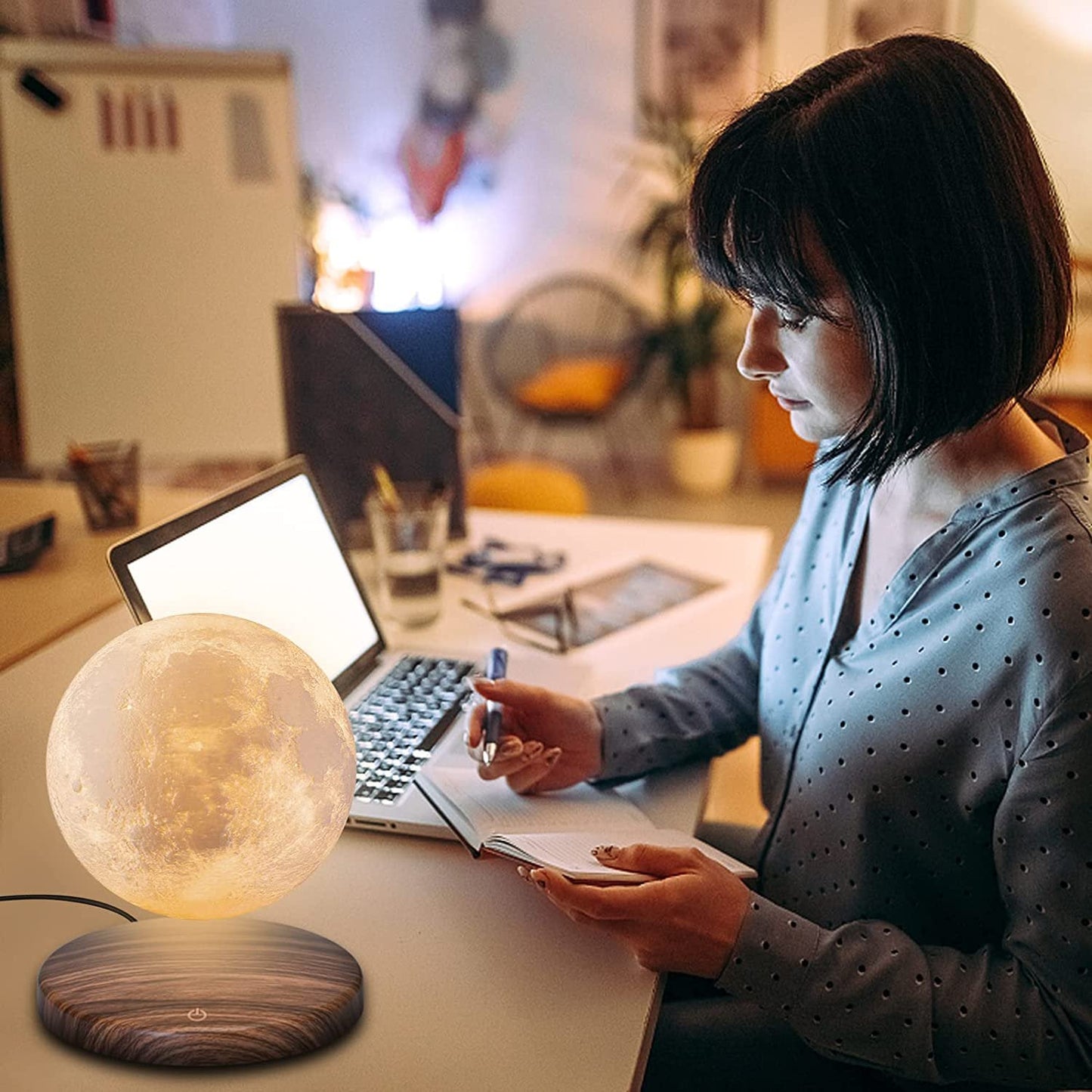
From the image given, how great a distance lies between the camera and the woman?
831 millimetres

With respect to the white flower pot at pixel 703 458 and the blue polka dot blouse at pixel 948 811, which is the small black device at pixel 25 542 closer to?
the blue polka dot blouse at pixel 948 811

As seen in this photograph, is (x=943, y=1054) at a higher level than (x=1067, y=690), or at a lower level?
lower

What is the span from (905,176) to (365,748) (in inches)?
26.8

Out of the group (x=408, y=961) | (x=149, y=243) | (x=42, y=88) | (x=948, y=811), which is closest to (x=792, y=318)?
(x=948, y=811)

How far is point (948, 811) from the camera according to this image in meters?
0.92

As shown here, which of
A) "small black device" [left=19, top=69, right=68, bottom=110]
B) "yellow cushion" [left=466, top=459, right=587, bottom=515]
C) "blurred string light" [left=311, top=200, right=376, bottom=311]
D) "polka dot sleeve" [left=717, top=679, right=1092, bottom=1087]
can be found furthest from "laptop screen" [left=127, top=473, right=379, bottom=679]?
"blurred string light" [left=311, top=200, right=376, bottom=311]

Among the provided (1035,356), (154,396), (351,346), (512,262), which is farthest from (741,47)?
(1035,356)

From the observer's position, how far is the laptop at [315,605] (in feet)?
3.33

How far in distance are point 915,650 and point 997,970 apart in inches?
9.6

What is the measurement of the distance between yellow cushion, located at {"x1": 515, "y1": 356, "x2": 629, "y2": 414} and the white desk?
4.00 metres

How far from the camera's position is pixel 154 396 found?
10.8ft

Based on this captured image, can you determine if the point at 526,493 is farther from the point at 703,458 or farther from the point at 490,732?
the point at 703,458

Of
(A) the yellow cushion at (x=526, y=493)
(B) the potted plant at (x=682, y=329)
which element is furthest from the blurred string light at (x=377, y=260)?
(A) the yellow cushion at (x=526, y=493)

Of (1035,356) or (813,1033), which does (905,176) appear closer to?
(1035,356)
